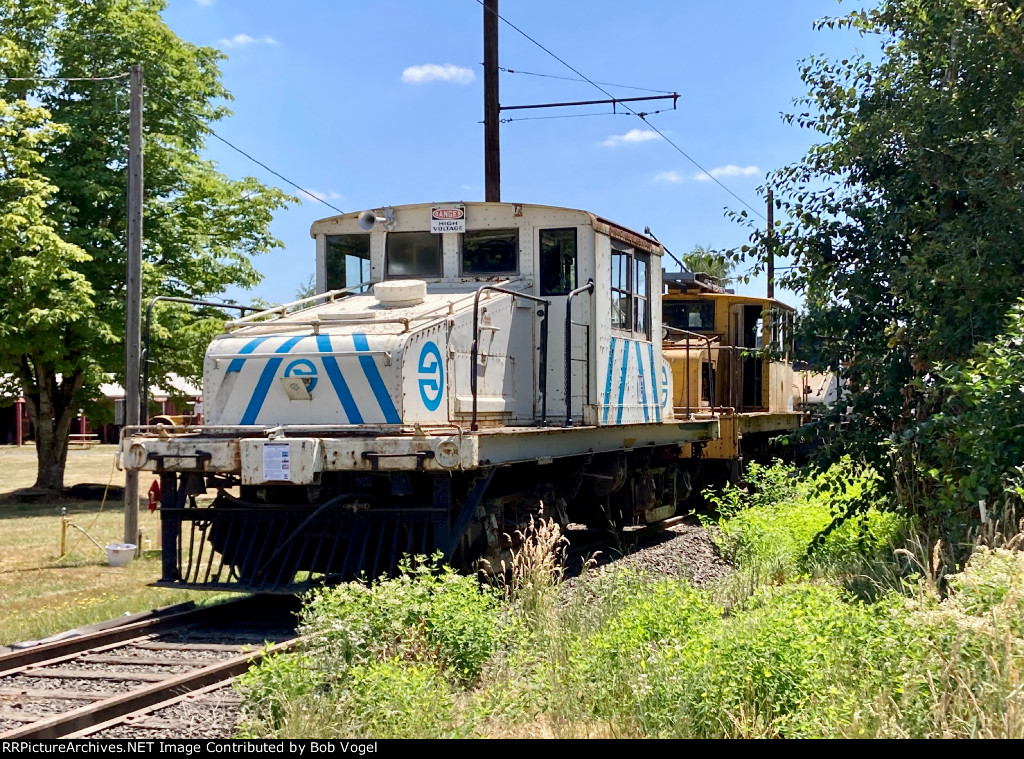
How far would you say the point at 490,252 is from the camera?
33.3ft

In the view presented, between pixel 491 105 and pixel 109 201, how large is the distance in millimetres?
8195

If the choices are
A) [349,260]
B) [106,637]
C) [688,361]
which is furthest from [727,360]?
[106,637]

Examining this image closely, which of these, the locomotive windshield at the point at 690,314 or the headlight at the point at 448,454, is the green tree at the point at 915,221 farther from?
the locomotive windshield at the point at 690,314

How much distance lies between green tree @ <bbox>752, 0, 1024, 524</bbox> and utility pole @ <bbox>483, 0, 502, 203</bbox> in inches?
246

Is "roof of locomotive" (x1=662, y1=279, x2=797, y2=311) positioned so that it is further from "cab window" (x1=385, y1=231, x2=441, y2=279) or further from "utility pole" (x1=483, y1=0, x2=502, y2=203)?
"cab window" (x1=385, y1=231, x2=441, y2=279)

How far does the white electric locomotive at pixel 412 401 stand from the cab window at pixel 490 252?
0.04 ft

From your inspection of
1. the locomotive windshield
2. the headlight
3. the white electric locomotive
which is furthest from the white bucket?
the locomotive windshield

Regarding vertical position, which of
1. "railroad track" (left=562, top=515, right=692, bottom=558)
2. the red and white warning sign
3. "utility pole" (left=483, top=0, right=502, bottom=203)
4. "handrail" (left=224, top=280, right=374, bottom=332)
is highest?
"utility pole" (left=483, top=0, right=502, bottom=203)

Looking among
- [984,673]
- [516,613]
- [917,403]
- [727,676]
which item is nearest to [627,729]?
[727,676]

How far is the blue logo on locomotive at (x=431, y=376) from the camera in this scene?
8.50 meters

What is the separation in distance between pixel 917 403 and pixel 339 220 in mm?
5491

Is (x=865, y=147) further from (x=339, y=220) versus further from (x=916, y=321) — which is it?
(x=339, y=220)

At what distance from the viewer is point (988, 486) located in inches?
275

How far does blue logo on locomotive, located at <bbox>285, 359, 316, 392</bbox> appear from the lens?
855cm
